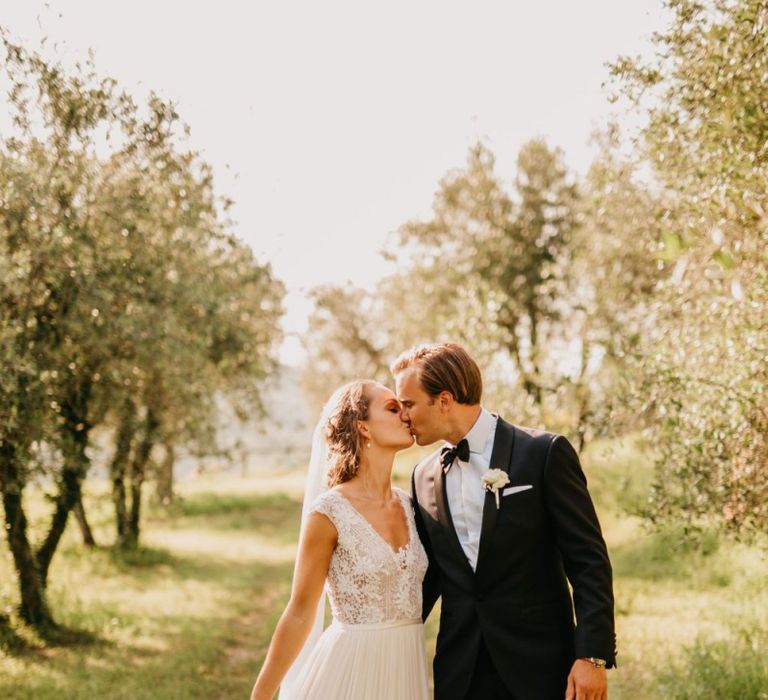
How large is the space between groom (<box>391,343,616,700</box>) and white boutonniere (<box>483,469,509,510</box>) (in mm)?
12

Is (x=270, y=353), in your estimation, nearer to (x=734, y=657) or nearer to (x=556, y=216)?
(x=556, y=216)

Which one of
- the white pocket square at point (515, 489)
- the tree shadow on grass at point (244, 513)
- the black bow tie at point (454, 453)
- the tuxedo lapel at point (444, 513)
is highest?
the black bow tie at point (454, 453)

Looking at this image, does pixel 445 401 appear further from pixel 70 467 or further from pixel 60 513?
pixel 60 513

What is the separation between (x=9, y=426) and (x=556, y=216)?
17.9 m

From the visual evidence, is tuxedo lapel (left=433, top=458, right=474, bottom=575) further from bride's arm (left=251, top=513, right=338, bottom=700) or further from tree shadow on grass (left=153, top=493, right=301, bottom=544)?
tree shadow on grass (left=153, top=493, right=301, bottom=544)

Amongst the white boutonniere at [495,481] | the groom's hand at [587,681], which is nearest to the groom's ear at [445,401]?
the white boutonniere at [495,481]

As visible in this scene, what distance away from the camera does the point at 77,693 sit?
8.84 meters

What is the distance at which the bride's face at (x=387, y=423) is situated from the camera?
4.75 metres

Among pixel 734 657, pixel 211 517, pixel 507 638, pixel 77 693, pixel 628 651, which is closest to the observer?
pixel 507 638

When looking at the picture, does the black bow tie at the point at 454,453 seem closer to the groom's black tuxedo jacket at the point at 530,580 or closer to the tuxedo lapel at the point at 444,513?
the tuxedo lapel at the point at 444,513

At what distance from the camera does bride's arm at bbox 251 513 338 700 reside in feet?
14.7

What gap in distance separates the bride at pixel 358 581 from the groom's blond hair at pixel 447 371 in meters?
0.33

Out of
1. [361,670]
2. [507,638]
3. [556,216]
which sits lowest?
[361,670]

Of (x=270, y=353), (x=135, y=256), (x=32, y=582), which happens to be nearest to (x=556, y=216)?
(x=270, y=353)
